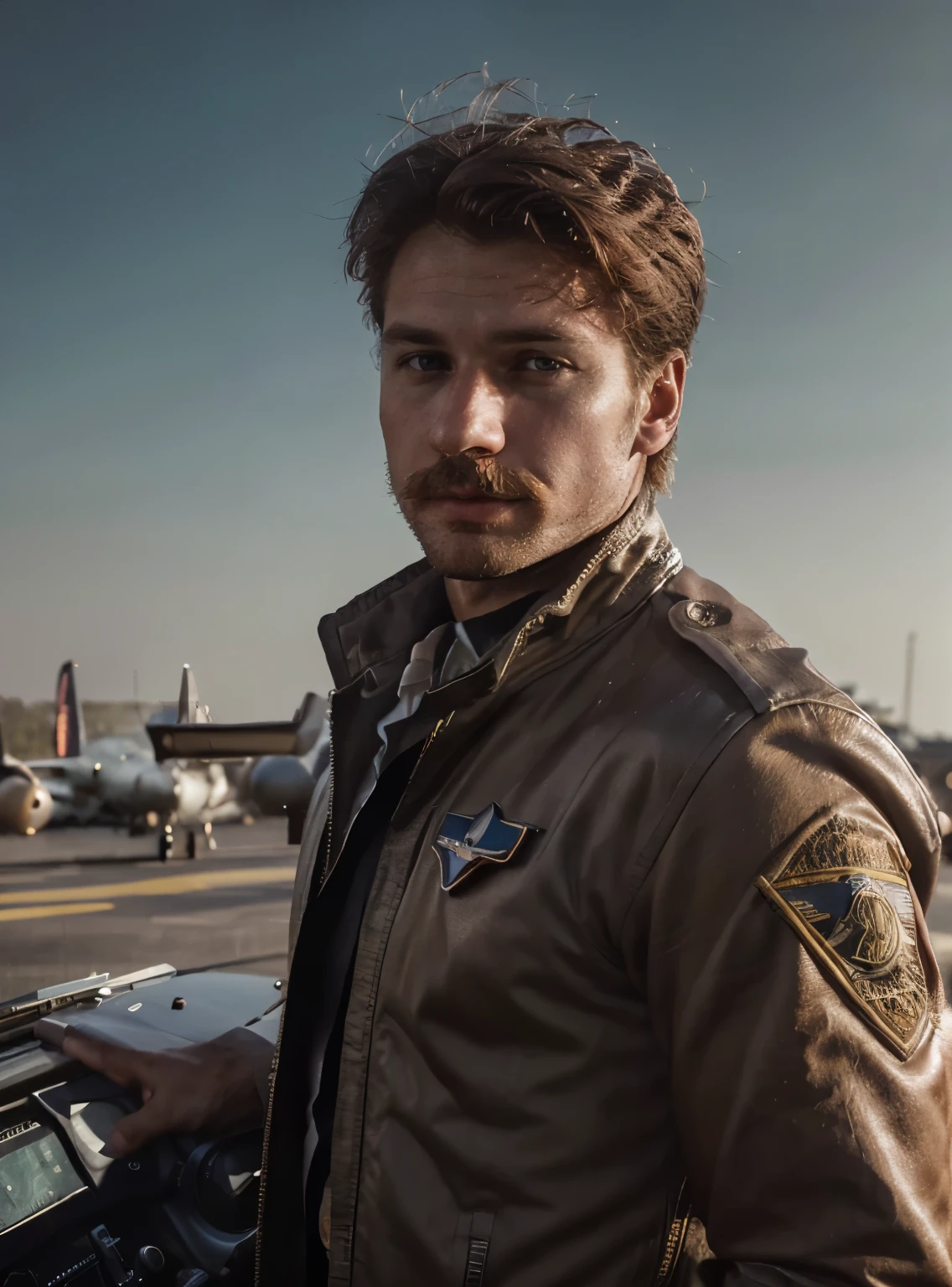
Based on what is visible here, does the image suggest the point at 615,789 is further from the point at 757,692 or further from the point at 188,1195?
the point at 188,1195

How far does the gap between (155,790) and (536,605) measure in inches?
704

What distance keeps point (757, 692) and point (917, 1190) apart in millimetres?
518

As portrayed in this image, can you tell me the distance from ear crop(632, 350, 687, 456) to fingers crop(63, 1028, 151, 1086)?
1640mm

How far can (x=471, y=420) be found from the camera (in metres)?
1.28

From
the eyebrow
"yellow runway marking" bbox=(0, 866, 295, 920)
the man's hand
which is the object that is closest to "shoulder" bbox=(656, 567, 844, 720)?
the eyebrow

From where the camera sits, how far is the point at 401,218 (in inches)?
59.1

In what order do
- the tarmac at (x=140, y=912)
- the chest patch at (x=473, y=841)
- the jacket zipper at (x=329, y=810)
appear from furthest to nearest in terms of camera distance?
the tarmac at (x=140, y=912) → the jacket zipper at (x=329, y=810) → the chest patch at (x=473, y=841)

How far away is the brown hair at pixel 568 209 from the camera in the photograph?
134 cm

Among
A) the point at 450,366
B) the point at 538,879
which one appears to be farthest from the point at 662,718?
the point at 450,366

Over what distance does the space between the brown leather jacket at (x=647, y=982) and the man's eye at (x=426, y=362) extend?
0.38 meters

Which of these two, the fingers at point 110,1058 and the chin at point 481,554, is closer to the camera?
the chin at point 481,554

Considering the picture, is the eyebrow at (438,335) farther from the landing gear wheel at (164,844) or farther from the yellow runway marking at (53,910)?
the landing gear wheel at (164,844)

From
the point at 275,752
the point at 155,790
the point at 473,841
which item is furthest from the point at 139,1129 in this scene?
the point at 155,790

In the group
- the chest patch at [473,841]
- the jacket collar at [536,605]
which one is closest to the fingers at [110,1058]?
the jacket collar at [536,605]
